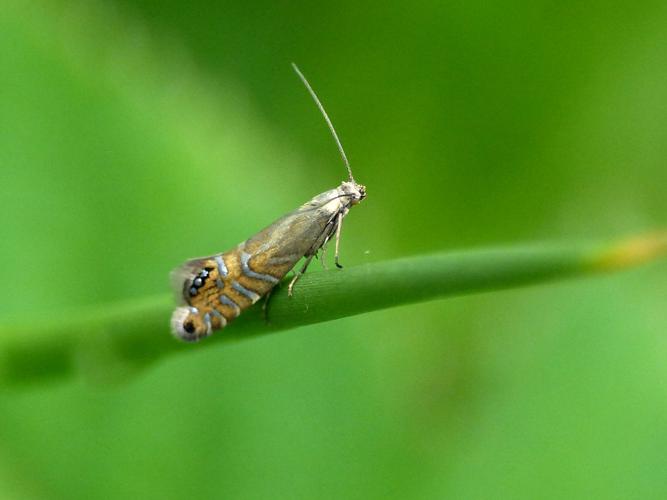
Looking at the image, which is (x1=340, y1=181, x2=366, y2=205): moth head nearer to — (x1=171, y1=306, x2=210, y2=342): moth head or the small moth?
the small moth

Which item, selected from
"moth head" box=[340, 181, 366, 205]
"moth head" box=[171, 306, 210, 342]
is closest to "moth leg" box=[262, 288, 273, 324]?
"moth head" box=[171, 306, 210, 342]

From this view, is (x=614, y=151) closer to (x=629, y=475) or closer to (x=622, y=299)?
(x=622, y=299)

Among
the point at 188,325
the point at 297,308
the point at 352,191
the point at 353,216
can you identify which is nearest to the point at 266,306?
the point at 188,325

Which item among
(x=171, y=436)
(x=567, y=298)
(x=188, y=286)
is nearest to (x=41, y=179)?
(x=171, y=436)

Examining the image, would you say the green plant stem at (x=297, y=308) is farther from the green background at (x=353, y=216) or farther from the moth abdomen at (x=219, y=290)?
the green background at (x=353, y=216)

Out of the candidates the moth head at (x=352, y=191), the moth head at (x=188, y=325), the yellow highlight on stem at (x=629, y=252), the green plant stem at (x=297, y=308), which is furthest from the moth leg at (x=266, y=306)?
the yellow highlight on stem at (x=629, y=252)

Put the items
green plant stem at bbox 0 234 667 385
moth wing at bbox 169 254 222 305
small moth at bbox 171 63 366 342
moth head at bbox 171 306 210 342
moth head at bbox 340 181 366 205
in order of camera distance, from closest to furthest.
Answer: green plant stem at bbox 0 234 667 385 < moth head at bbox 171 306 210 342 < small moth at bbox 171 63 366 342 < moth wing at bbox 169 254 222 305 < moth head at bbox 340 181 366 205
